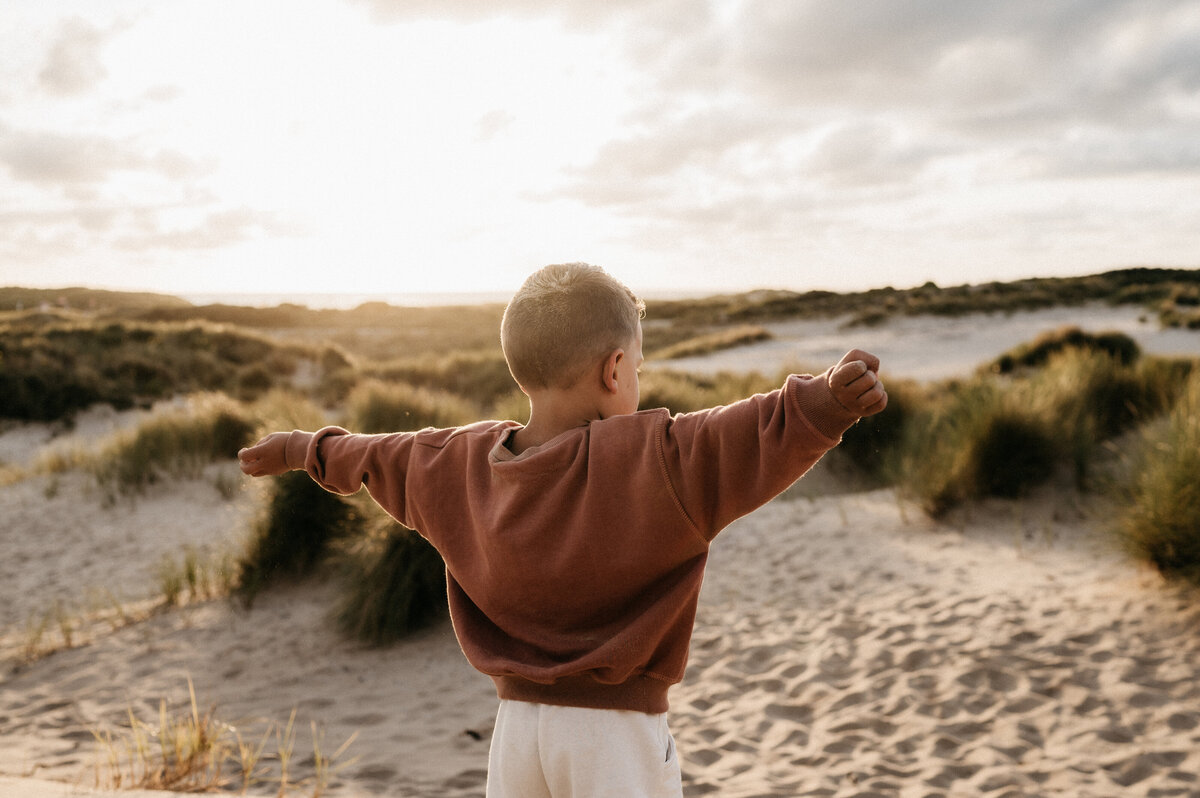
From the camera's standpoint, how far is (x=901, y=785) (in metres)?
3.71

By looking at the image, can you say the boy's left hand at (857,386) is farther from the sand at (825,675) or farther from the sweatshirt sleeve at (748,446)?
the sand at (825,675)

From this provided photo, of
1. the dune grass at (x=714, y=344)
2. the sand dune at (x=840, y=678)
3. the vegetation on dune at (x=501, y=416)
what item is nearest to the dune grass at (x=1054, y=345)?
the vegetation on dune at (x=501, y=416)

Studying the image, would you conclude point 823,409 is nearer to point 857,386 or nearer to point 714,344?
point 857,386

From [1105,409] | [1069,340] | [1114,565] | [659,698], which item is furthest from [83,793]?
[1069,340]

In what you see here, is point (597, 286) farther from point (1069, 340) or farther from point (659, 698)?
point (1069, 340)

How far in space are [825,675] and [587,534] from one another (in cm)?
373

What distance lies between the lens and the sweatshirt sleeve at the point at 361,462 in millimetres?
1945

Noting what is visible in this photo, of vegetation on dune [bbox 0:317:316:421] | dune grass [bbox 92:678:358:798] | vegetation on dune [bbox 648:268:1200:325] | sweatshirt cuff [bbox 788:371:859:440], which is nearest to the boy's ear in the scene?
sweatshirt cuff [bbox 788:371:859:440]

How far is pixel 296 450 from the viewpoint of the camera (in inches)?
80.4

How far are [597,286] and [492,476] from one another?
0.42 m

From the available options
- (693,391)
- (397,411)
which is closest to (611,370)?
(397,411)

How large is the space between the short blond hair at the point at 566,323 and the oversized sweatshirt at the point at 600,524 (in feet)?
0.42

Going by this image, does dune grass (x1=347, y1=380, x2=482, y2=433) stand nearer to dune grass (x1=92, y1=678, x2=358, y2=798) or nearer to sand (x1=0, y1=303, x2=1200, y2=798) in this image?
sand (x1=0, y1=303, x2=1200, y2=798)

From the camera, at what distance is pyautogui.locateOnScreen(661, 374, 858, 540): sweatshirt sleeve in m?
1.37
